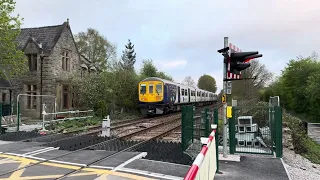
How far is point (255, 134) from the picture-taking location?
1032 centimetres

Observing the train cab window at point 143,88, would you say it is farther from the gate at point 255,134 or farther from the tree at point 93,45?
the tree at point 93,45

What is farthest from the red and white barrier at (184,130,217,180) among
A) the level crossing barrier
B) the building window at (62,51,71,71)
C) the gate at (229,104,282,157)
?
the building window at (62,51,71,71)

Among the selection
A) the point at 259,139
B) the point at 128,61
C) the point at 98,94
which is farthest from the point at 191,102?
the point at 128,61

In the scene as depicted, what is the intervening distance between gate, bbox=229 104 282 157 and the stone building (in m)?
17.4

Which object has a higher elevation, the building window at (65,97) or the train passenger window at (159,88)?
the train passenger window at (159,88)

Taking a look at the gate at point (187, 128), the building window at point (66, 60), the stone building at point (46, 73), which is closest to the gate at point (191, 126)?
the gate at point (187, 128)

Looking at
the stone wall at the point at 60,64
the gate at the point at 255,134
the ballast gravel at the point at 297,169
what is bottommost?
the ballast gravel at the point at 297,169

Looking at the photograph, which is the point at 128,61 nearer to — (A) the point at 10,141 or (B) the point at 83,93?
(B) the point at 83,93

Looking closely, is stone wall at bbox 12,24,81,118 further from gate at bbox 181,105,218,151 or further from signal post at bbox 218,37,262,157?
signal post at bbox 218,37,262,157

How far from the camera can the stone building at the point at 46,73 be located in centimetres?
2403

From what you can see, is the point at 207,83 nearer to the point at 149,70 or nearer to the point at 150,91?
the point at 149,70

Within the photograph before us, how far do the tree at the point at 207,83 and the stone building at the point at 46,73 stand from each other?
2351 inches

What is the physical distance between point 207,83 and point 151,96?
5857 cm

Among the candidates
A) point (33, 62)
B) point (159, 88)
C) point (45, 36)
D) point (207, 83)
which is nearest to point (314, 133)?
point (159, 88)
